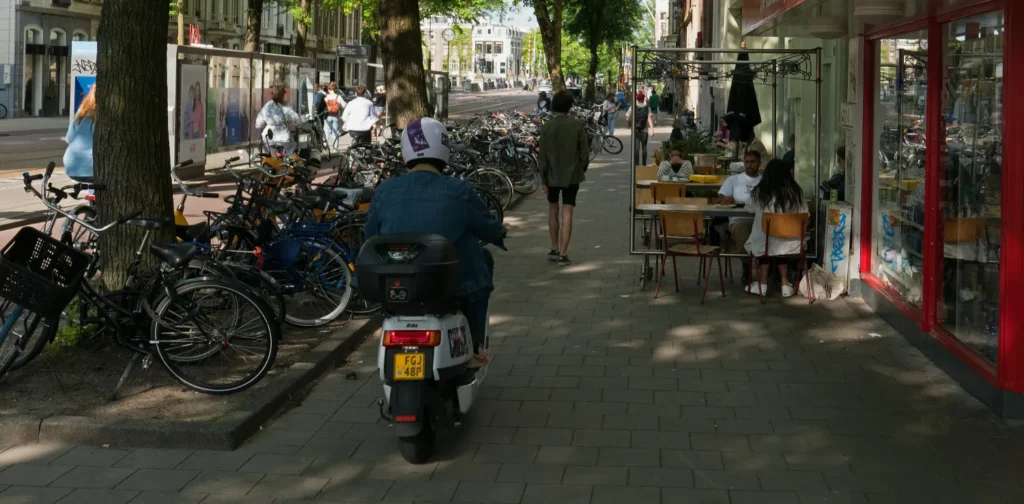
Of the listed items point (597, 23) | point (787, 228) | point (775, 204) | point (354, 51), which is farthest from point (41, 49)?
point (787, 228)

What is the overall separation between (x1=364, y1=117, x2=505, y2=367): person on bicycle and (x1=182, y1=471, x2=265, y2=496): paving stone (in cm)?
127

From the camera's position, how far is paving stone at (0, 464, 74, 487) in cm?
536

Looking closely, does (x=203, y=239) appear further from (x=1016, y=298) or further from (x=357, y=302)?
(x=1016, y=298)

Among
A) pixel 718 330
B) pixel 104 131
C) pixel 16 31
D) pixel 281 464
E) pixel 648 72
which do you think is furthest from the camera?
pixel 16 31

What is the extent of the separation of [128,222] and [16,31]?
43.3m

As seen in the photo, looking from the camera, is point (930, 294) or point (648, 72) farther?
point (648, 72)

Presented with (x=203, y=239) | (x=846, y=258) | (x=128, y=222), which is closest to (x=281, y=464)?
(x=128, y=222)

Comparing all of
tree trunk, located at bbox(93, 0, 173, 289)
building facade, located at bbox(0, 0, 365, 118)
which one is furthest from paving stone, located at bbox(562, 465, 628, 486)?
building facade, located at bbox(0, 0, 365, 118)

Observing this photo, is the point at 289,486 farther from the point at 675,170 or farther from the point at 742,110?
the point at 675,170

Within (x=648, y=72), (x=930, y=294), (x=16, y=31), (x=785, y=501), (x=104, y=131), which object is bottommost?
(x=785, y=501)

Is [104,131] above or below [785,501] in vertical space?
above

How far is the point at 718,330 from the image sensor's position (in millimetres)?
9055

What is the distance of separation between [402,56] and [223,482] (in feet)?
40.9

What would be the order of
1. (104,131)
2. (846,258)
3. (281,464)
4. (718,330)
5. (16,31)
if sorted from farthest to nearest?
(16,31), (846,258), (718,330), (104,131), (281,464)
